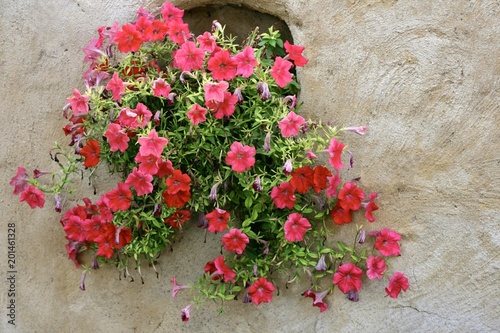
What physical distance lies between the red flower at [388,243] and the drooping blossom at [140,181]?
104cm

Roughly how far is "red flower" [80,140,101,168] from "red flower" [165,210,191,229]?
16.7 inches

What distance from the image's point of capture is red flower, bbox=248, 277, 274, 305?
9.11ft

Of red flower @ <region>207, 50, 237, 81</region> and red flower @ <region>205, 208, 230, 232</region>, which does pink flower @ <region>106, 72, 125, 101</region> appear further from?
red flower @ <region>205, 208, 230, 232</region>

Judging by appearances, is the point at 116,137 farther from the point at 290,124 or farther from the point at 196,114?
the point at 290,124

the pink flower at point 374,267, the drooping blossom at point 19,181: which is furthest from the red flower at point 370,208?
the drooping blossom at point 19,181

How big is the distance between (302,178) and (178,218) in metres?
0.61

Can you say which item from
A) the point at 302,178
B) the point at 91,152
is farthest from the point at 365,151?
the point at 91,152

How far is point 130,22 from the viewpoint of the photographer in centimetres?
305

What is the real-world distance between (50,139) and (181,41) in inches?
34.8

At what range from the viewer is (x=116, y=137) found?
2.62 metres

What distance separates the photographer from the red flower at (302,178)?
8.66 feet

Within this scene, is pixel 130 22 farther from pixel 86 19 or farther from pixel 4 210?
pixel 4 210

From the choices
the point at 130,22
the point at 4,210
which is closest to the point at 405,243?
the point at 130,22

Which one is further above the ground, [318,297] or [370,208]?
[370,208]
